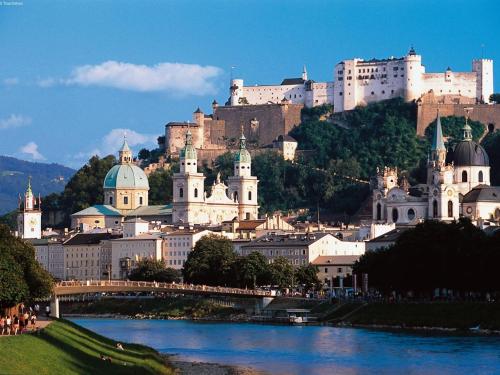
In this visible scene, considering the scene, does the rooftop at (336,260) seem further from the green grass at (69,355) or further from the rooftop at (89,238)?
the green grass at (69,355)

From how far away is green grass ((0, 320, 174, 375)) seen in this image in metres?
43.9

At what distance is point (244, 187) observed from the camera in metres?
156

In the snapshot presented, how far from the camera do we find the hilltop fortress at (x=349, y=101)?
554 feet

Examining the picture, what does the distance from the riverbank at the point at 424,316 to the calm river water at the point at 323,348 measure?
7.21ft

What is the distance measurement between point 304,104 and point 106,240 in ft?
124

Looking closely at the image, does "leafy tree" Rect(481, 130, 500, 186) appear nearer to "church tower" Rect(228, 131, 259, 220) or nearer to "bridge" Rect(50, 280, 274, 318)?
"church tower" Rect(228, 131, 259, 220)

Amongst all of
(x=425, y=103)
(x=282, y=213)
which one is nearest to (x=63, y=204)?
(x=282, y=213)

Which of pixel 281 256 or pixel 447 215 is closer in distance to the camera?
pixel 281 256

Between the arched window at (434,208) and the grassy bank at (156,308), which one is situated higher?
the arched window at (434,208)

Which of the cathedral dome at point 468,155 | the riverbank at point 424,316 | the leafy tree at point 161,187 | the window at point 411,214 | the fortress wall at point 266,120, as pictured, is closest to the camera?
the riverbank at point 424,316

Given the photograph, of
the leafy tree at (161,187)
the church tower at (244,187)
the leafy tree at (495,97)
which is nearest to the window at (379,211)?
the church tower at (244,187)

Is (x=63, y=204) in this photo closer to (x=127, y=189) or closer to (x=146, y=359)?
(x=127, y=189)

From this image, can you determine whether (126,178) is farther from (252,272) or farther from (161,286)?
(161,286)

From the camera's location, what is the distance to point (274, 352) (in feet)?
227
